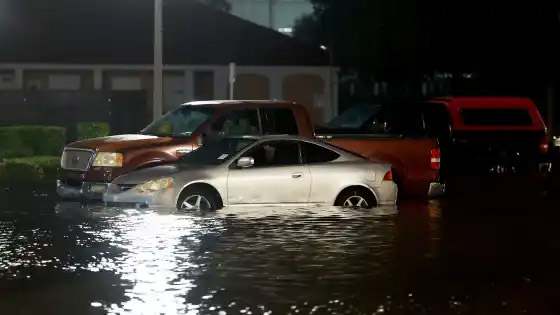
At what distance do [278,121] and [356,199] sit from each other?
9.83ft

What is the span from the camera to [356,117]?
87.2ft

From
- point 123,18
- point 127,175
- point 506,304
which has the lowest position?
point 506,304

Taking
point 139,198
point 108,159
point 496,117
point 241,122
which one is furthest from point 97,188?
point 496,117

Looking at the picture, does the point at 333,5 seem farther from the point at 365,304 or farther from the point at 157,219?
the point at 365,304

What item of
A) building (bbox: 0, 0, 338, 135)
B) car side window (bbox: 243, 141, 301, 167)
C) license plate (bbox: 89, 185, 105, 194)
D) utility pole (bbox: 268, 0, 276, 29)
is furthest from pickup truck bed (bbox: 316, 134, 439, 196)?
utility pole (bbox: 268, 0, 276, 29)

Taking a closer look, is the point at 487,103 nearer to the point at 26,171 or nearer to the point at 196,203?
the point at 26,171

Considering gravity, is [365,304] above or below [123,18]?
below

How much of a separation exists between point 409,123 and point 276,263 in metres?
13.1

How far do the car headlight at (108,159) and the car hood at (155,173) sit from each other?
1226 mm

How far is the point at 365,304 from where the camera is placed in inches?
409

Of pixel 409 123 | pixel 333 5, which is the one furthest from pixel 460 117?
pixel 333 5

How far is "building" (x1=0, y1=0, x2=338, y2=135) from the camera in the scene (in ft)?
132

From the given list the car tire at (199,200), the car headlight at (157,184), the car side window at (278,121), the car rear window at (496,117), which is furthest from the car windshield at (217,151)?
the car rear window at (496,117)

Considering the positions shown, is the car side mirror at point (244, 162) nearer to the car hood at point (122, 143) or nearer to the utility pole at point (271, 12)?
the car hood at point (122, 143)
